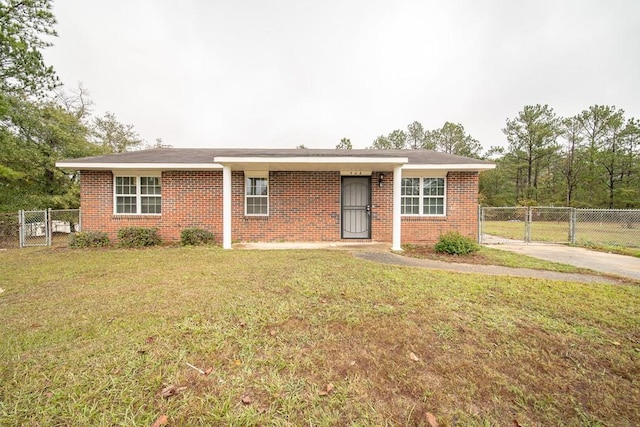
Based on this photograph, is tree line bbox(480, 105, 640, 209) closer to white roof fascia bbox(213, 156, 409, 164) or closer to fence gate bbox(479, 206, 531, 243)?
Answer: fence gate bbox(479, 206, 531, 243)

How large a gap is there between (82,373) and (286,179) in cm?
735

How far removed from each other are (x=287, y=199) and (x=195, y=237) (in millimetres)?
3240

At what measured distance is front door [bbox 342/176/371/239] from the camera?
9055mm

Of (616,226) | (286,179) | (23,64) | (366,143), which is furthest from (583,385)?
(366,143)

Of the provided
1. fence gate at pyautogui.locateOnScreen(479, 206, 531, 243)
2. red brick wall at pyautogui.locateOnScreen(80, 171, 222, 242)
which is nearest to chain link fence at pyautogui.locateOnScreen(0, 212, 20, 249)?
red brick wall at pyautogui.locateOnScreen(80, 171, 222, 242)

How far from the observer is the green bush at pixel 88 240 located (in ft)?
25.4

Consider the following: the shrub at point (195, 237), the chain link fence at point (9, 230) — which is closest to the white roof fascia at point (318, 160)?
the shrub at point (195, 237)

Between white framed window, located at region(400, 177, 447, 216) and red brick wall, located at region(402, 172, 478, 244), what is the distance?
0.21m

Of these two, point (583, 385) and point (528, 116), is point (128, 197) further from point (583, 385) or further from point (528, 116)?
point (528, 116)

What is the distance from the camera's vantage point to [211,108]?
72.2ft

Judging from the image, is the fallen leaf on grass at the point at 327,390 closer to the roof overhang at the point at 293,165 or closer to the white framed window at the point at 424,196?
the roof overhang at the point at 293,165

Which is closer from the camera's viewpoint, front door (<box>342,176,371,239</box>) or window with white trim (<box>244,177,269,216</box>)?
window with white trim (<box>244,177,269,216</box>)

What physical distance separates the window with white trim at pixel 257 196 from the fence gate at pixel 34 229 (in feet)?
23.7

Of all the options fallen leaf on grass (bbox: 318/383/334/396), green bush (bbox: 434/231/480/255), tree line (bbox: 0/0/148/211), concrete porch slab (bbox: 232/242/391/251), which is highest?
tree line (bbox: 0/0/148/211)
